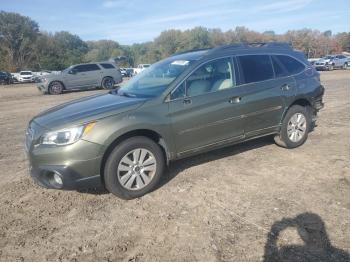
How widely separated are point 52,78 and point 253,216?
17.2m

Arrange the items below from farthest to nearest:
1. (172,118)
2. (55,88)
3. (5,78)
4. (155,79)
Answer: (5,78) < (55,88) < (155,79) < (172,118)

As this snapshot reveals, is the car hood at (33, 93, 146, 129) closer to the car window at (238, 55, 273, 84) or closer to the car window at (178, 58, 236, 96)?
the car window at (178, 58, 236, 96)

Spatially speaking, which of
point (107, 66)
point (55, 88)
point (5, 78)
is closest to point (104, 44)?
point (5, 78)

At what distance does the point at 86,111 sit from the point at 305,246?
9.39 ft

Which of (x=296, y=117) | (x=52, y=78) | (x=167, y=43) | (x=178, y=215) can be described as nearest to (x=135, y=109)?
(x=178, y=215)

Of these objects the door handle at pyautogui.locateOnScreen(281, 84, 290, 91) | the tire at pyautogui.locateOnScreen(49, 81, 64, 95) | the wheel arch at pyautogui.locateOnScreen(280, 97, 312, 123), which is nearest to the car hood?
the door handle at pyautogui.locateOnScreen(281, 84, 290, 91)

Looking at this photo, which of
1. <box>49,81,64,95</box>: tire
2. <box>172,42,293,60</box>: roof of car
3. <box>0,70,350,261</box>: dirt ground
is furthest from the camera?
<box>49,81,64,95</box>: tire

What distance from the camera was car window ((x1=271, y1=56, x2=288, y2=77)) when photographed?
19.0 ft

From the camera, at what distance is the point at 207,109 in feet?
16.0

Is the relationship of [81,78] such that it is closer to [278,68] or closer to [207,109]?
[278,68]

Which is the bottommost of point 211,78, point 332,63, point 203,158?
point 203,158

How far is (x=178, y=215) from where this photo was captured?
155 inches

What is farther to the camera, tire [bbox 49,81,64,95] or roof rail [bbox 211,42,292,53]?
tire [bbox 49,81,64,95]

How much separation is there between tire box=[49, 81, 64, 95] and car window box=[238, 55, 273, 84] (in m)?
15.5
